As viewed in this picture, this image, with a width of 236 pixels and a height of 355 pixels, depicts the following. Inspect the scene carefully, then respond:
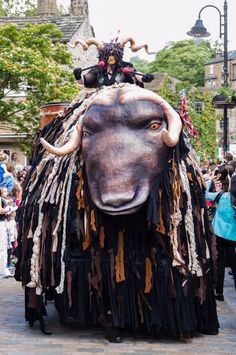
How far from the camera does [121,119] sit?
503 cm

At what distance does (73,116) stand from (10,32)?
16.0 meters

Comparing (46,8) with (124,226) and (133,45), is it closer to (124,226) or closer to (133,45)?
(133,45)

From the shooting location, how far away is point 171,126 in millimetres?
5035

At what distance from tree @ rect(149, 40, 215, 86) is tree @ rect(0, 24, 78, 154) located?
62.7 m

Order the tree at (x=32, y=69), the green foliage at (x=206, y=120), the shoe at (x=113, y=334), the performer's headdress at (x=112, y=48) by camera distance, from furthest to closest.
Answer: the green foliage at (x=206, y=120) < the tree at (x=32, y=69) < the performer's headdress at (x=112, y=48) < the shoe at (x=113, y=334)

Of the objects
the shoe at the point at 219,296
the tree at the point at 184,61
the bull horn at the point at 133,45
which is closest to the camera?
the bull horn at the point at 133,45

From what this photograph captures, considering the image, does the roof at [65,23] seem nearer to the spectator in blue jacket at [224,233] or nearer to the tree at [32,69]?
the tree at [32,69]

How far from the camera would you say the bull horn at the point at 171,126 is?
16.3ft

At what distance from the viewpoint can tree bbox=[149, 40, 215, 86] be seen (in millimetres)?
86750

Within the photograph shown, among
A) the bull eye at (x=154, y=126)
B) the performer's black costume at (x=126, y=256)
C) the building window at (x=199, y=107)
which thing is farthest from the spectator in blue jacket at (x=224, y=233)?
the building window at (x=199, y=107)

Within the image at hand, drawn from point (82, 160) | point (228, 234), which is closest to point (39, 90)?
point (228, 234)

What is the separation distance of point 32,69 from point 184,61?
236ft

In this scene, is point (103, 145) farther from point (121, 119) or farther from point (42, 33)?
point (42, 33)

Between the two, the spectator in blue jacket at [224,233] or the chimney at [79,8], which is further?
the chimney at [79,8]
